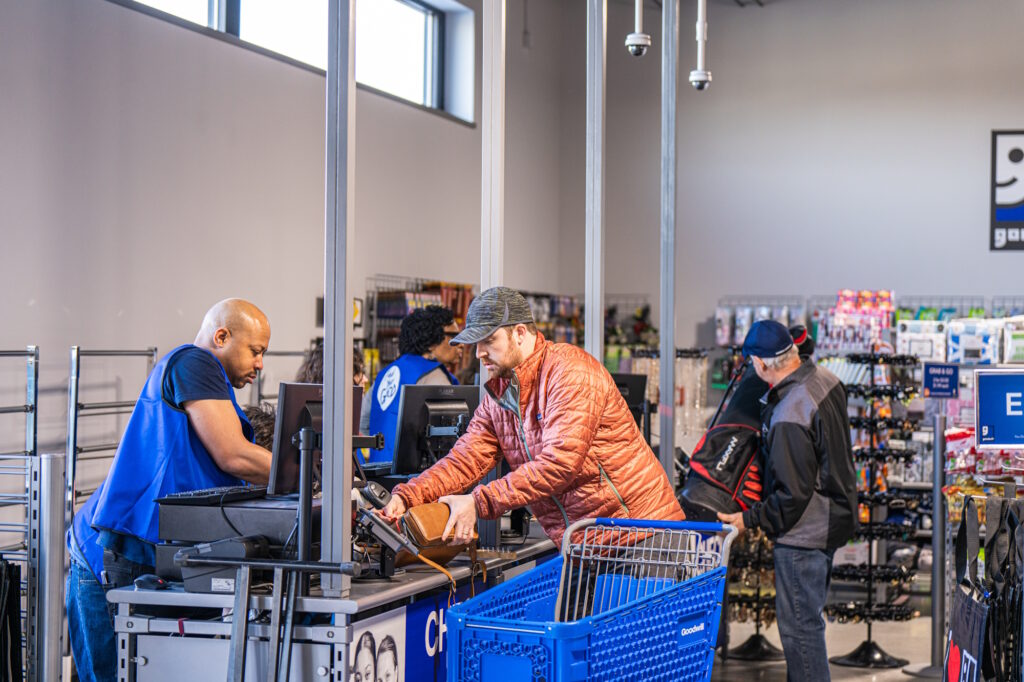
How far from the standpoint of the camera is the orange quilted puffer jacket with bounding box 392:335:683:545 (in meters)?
3.23

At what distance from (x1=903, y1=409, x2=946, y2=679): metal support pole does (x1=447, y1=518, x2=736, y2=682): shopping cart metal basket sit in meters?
3.25

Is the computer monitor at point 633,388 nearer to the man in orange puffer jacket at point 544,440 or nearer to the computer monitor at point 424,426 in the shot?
the computer monitor at point 424,426

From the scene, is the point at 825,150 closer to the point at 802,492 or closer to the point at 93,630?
the point at 802,492

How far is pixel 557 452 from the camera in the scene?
3.22m

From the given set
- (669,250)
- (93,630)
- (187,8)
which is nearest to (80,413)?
(187,8)

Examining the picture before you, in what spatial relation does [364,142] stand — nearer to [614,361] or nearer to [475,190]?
[475,190]

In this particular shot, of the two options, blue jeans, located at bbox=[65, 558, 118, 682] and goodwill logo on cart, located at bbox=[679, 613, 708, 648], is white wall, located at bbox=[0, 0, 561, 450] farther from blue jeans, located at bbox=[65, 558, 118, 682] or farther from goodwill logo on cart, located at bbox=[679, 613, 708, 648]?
goodwill logo on cart, located at bbox=[679, 613, 708, 648]

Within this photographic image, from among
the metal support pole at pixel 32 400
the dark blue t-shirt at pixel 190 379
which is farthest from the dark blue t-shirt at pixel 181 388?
the metal support pole at pixel 32 400

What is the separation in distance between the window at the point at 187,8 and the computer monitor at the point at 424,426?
12.0 ft

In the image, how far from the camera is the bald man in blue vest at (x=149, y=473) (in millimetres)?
3297

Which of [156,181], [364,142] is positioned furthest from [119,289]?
[364,142]

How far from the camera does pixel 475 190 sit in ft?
33.2

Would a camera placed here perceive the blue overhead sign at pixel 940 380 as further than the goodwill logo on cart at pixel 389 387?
Yes

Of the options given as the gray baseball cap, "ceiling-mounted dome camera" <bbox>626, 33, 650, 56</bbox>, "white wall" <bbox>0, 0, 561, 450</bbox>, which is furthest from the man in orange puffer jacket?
"white wall" <bbox>0, 0, 561, 450</bbox>
